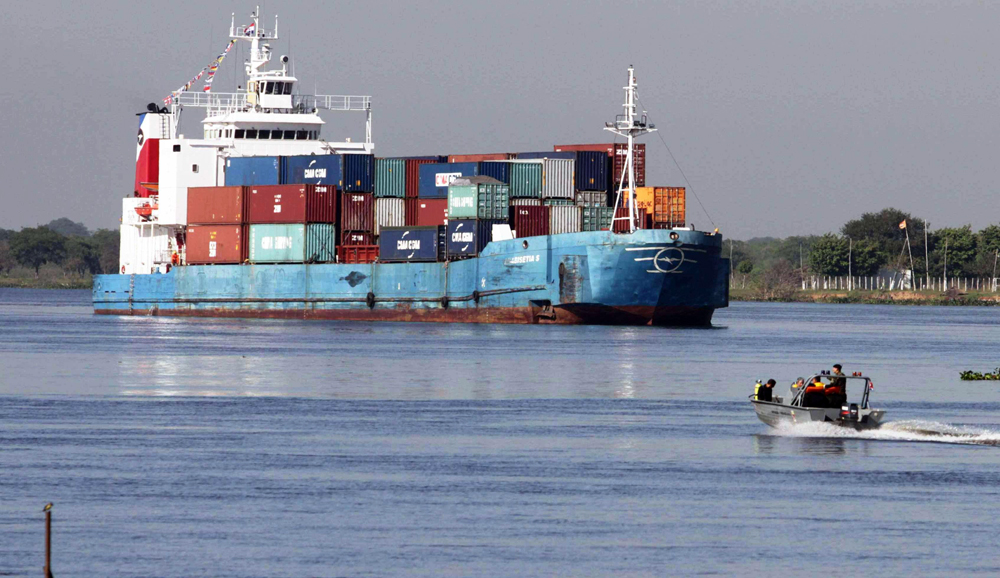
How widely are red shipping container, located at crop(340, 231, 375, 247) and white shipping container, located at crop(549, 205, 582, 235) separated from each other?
12840mm

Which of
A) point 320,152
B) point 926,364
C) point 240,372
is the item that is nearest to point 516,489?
point 240,372

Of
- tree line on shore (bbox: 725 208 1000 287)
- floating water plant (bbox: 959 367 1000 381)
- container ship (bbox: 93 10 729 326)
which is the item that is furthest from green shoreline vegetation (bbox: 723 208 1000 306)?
floating water plant (bbox: 959 367 1000 381)

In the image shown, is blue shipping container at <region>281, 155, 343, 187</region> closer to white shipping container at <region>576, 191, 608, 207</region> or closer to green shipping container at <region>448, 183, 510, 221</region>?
green shipping container at <region>448, 183, 510, 221</region>

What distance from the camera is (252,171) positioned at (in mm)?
90562

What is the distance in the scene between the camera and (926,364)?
6059 centimetres

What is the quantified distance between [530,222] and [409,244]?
7.95m

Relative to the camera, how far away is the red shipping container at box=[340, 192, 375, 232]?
85.8 metres

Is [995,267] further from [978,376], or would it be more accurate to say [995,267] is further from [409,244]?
[978,376]

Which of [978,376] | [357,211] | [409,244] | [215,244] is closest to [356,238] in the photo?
[357,211]

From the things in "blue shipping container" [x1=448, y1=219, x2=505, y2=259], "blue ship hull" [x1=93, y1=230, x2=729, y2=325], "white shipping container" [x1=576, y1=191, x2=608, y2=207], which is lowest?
"blue ship hull" [x1=93, y1=230, x2=729, y2=325]

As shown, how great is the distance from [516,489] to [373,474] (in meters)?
3.13

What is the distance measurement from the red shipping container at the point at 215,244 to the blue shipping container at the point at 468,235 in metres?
16.9

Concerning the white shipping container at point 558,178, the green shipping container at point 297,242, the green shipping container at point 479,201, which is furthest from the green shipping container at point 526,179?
the green shipping container at point 297,242

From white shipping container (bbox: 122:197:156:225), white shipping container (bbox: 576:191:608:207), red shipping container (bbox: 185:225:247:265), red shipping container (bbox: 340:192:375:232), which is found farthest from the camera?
white shipping container (bbox: 122:197:156:225)
